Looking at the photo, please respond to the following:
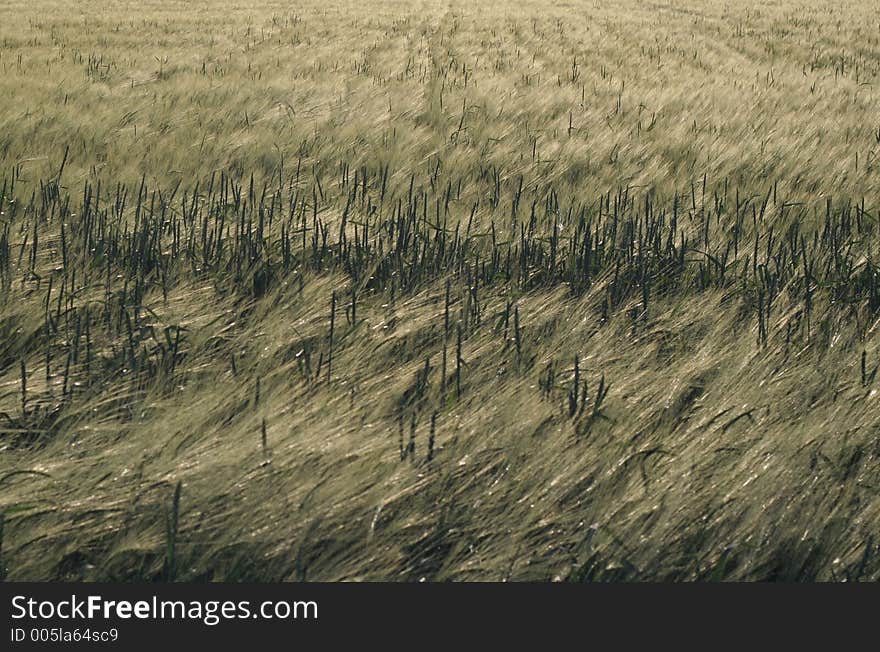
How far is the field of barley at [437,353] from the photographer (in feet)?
4.24

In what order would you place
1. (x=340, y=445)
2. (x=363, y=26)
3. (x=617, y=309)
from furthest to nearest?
(x=363, y=26)
(x=617, y=309)
(x=340, y=445)

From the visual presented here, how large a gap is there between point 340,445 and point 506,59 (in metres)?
7.80

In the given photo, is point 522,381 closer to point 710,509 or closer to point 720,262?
point 710,509

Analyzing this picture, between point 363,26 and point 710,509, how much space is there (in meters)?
13.5

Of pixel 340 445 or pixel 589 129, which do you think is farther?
pixel 589 129

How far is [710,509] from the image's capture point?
52.9 inches

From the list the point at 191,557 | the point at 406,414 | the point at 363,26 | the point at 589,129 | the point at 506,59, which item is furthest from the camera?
the point at 363,26

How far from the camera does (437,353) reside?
1.83 m

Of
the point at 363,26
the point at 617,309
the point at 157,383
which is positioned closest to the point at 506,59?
the point at 363,26

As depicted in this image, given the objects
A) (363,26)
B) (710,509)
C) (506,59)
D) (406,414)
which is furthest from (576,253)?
(363,26)

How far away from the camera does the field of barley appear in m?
1.29

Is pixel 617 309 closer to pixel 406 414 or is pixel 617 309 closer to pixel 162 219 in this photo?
pixel 406 414

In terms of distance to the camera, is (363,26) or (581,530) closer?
(581,530)

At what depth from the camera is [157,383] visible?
1.65 m
